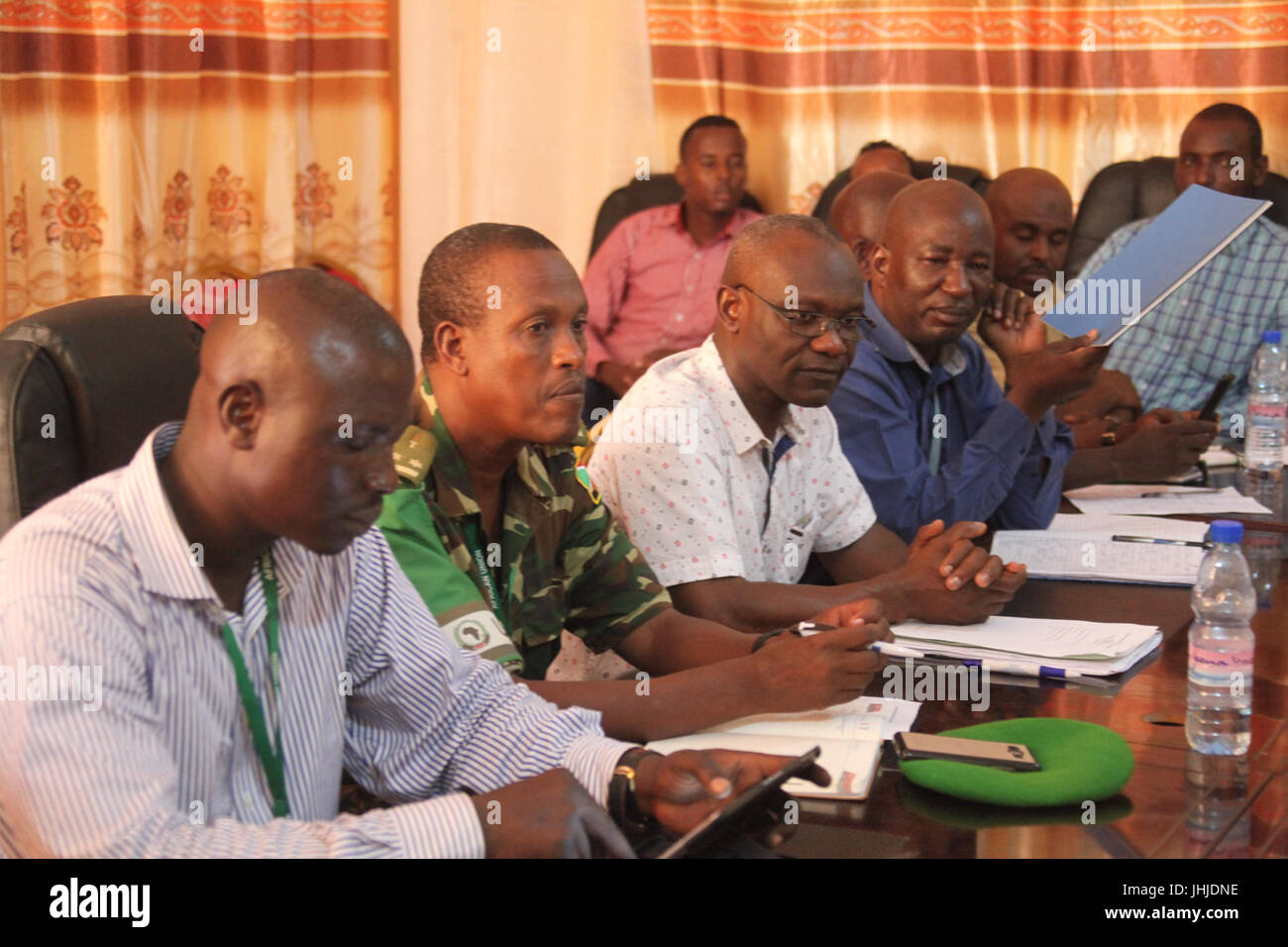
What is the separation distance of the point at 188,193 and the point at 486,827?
3.40m

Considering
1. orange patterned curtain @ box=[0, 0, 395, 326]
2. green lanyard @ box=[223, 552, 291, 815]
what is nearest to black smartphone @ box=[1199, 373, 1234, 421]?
green lanyard @ box=[223, 552, 291, 815]

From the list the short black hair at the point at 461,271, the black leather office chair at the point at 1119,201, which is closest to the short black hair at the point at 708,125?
the black leather office chair at the point at 1119,201

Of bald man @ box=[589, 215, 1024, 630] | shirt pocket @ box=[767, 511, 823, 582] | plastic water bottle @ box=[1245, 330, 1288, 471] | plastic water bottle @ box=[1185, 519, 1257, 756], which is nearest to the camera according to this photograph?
plastic water bottle @ box=[1185, 519, 1257, 756]

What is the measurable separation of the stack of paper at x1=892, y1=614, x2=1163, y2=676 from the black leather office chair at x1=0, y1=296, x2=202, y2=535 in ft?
3.19

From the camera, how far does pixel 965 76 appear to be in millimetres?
4484

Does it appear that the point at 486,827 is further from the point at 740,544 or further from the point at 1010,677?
the point at 740,544

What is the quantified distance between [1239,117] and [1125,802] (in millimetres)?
3315

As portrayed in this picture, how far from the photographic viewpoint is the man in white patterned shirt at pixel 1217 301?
394 centimetres

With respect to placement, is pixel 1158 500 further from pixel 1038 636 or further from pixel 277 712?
pixel 277 712

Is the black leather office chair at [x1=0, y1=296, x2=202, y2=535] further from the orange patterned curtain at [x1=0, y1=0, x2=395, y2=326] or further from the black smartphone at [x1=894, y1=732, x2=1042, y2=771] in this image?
the orange patterned curtain at [x1=0, y1=0, x2=395, y2=326]

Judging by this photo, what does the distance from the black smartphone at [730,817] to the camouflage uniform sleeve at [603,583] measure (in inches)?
25.6

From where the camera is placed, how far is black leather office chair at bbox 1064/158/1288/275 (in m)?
4.26

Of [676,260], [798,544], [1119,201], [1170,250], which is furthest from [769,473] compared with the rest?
[1119,201]
